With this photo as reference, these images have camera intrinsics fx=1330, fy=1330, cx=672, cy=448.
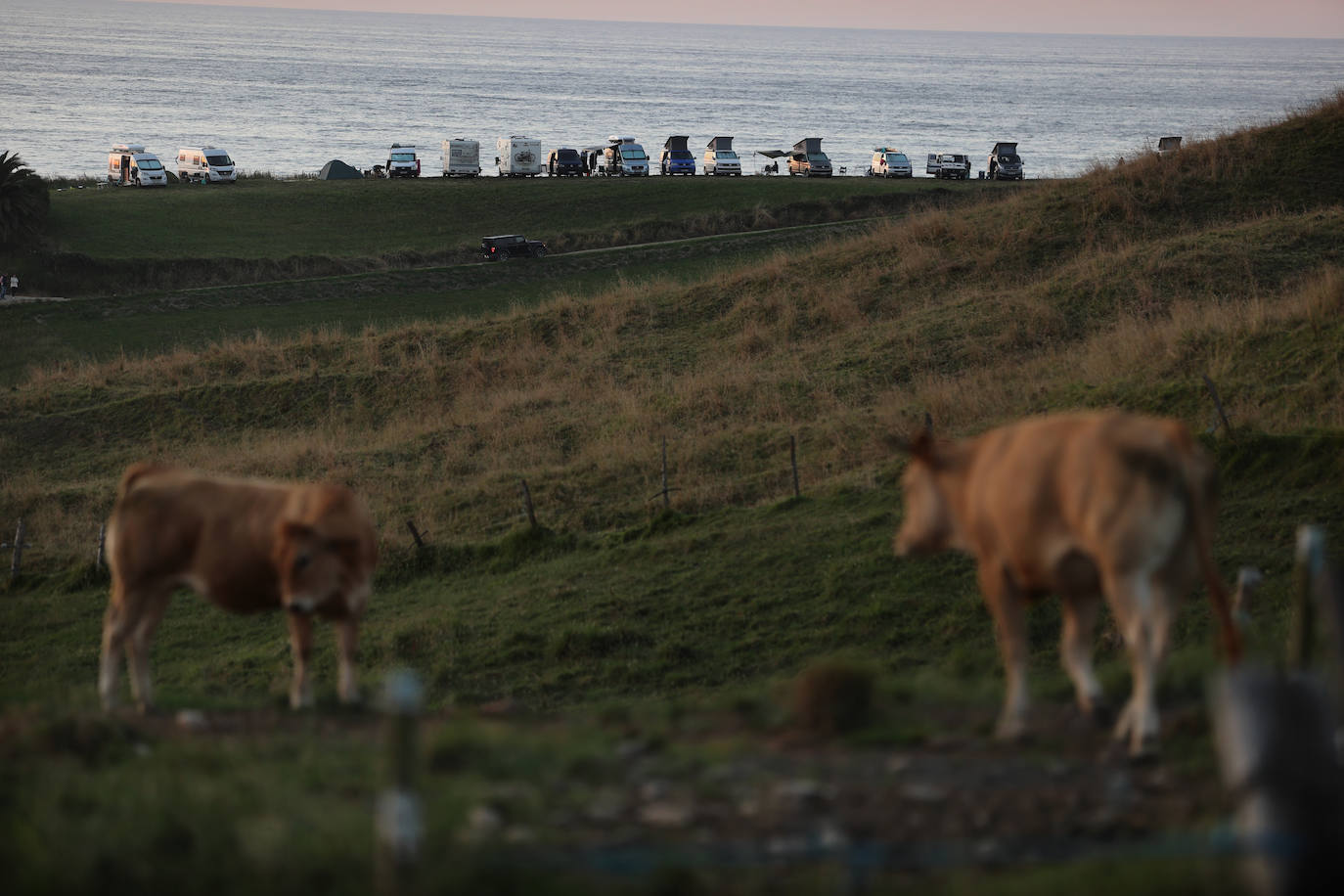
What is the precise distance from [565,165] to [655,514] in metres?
68.8

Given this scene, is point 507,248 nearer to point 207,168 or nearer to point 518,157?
point 518,157

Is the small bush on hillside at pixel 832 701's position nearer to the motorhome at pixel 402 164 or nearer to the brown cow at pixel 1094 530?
the brown cow at pixel 1094 530

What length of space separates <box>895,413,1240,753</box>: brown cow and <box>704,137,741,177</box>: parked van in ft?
263

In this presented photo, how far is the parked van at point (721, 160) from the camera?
8838 centimetres

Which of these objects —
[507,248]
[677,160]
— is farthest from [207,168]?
[507,248]

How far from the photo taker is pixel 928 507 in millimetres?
10344

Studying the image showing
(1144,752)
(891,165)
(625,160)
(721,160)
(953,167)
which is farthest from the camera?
(891,165)

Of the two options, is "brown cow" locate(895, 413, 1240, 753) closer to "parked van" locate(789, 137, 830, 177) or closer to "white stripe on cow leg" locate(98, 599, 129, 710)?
"white stripe on cow leg" locate(98, 599, 129, 710)

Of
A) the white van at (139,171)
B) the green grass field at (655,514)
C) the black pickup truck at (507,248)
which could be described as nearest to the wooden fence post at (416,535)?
the green grass field at (655,514)

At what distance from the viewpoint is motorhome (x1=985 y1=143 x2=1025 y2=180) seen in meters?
87.2

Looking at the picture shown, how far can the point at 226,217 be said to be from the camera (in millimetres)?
71000

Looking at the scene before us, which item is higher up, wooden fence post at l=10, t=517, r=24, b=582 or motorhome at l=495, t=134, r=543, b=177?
motorhome at l=495, t=134, r=543, b=177

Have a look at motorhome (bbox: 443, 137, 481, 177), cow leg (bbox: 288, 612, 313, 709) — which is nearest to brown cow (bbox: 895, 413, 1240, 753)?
cow leg (bbox: 288, 612, 313, 709)

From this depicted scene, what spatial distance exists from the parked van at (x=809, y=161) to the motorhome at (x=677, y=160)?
6946mm
